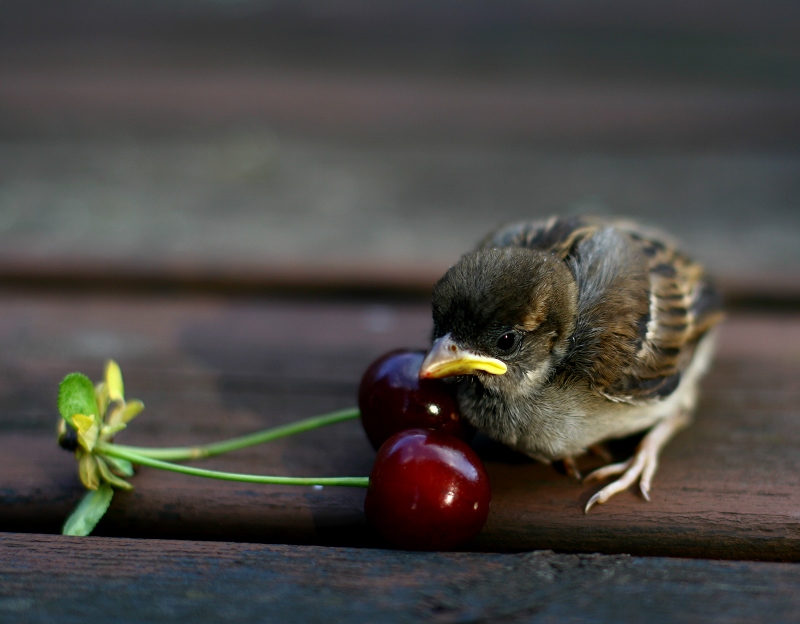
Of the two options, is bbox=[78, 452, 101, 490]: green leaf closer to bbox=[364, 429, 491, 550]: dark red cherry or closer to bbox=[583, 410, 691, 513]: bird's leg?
bbox=[364, 429, 491, 550]: dark red cherry

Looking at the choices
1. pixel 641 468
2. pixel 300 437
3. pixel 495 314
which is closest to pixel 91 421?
pixel 300 437

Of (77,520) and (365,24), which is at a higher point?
(365,24)

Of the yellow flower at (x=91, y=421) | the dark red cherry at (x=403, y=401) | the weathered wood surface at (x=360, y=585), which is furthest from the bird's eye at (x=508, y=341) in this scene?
the yellow flower at (x=91, y=421)

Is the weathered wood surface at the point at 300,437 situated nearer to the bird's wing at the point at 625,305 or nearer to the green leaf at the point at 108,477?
the green leaf at the point at 108,477

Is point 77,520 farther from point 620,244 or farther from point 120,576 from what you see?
point 620,244

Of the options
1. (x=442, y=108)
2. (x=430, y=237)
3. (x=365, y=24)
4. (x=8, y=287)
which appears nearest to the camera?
(x=8, y=287)

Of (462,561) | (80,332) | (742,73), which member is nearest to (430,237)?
(80,332)
